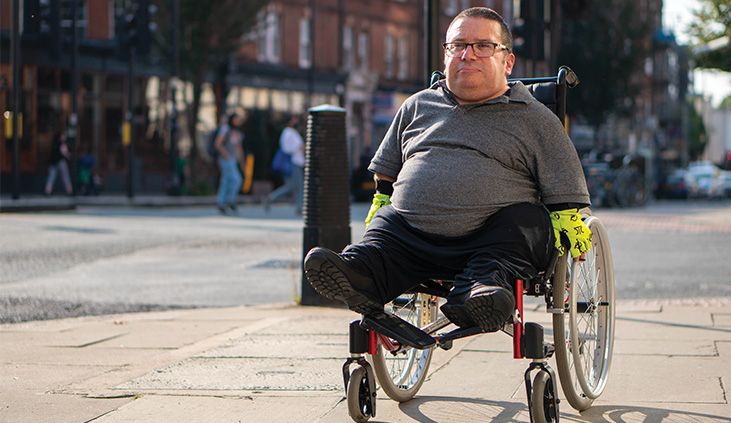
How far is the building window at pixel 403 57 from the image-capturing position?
1709 inches

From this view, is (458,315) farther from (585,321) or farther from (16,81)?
(16,81)

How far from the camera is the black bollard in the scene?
7145 mm

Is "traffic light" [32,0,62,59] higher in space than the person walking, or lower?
higher

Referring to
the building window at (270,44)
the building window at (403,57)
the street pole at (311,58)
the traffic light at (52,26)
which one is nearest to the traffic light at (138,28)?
the traffic light at (52,26)

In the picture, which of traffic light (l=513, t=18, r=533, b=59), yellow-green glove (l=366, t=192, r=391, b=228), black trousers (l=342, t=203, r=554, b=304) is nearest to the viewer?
black trousers (l=342, t=203, r=554, b=304)

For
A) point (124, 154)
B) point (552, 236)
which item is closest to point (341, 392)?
point (552, 236)

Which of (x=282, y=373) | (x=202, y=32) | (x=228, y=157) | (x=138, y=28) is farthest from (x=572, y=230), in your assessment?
(x=202, y=32)

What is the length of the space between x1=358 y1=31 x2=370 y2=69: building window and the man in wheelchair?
37.1m

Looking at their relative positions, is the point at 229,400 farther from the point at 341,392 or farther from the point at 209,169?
the point at 209,169

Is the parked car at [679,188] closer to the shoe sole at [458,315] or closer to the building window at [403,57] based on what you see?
the building window at [403,57]

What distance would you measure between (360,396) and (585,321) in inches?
39.2

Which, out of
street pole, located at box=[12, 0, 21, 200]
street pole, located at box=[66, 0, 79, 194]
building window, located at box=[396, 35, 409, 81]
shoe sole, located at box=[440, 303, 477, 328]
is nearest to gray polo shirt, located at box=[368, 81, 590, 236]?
shoe sole, located at box=[440, 303, 477, 328]

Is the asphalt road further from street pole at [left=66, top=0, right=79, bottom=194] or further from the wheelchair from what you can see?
street pole at [left=66, top=0, right=79, bottom=194]

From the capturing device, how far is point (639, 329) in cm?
629
